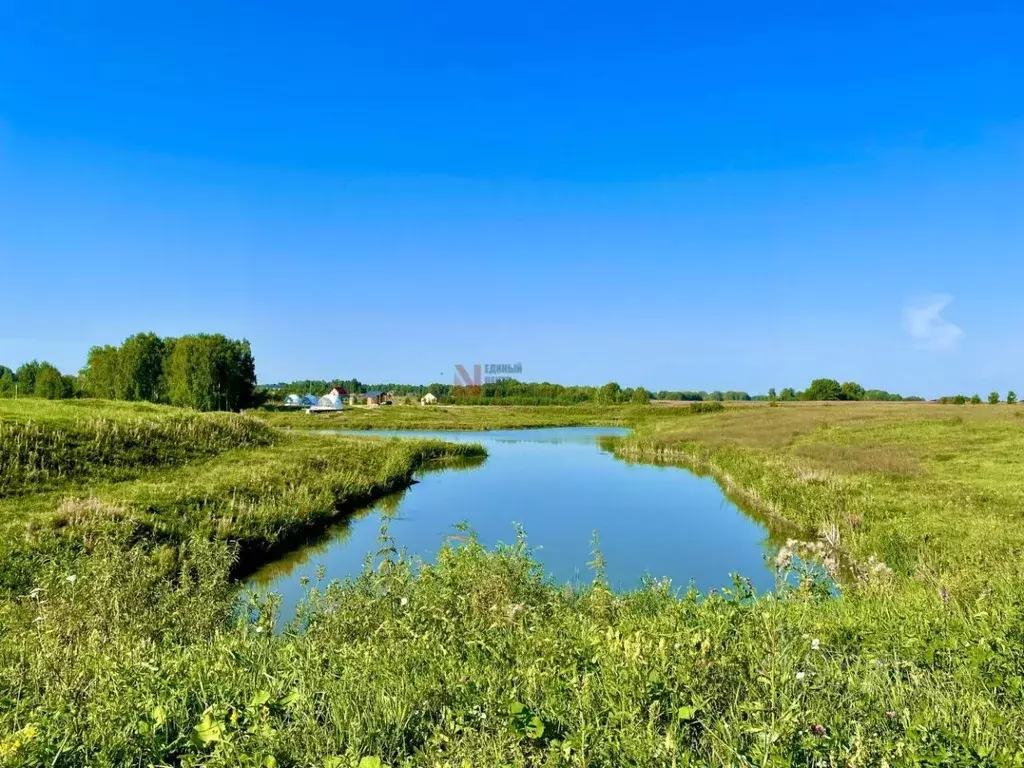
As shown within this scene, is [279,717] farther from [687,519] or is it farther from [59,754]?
[687,519]

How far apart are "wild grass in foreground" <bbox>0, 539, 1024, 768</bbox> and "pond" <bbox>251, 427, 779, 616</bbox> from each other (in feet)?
8.90

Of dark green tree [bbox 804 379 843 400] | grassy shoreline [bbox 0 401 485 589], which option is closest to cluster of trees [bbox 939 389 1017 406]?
dark green tree [bbox 804 379 843 400]

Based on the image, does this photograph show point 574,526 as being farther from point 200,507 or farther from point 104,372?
point 104,372

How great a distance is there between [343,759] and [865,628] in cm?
438

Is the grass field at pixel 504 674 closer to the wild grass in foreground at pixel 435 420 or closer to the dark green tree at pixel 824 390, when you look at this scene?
the wild grass in foreground at pixel 435 420

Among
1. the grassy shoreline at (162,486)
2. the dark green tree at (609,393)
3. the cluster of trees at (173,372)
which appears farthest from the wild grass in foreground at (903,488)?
the dark green tree at (609,393)

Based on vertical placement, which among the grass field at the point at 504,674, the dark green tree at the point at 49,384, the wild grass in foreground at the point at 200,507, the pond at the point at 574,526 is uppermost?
the dark green tree at the point at 49,384

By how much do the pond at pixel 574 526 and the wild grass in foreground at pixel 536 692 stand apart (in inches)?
107

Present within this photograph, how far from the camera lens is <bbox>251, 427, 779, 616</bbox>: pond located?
43.2 ft

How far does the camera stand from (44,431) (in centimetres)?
1764

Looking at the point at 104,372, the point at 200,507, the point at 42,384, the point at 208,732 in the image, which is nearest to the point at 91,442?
the point at 200,507

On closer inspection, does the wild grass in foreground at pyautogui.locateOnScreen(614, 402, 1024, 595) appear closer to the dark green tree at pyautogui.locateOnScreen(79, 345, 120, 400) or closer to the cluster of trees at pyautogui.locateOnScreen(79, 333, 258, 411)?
the cluster of trees at pyautogui.locateOnScreen(79, 333, 258, 411)

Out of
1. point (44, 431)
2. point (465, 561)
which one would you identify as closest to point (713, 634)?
point (465, 561)

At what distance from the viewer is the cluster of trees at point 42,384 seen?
70.1m
